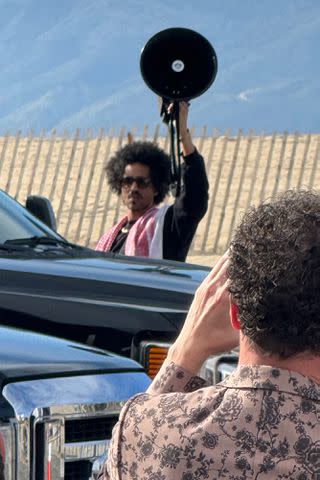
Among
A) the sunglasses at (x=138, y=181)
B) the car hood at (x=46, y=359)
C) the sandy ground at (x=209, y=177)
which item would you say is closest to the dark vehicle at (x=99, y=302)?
the car hood at (x=46, y=359)

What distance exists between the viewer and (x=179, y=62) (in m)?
7.01

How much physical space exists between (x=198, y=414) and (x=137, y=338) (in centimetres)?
248

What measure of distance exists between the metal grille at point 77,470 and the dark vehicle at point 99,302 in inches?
58.5

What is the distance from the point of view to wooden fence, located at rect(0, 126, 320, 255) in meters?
25.5

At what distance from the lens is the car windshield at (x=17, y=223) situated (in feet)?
18.2

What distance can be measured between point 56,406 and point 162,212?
3795 millimetres

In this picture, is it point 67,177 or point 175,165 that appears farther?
point 67,177

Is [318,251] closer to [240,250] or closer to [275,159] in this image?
[240,250]

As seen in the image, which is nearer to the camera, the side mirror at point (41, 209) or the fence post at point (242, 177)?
the side mirror at point (41, 209)

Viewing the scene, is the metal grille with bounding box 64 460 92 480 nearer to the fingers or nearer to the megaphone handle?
the fingers

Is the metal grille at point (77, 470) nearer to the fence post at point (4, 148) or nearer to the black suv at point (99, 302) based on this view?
the black suv at point (99, 302)

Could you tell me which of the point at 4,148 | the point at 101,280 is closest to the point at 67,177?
the point at 4,148

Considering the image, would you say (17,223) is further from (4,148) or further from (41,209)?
(4,148)

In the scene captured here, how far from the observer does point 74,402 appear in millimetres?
3127
